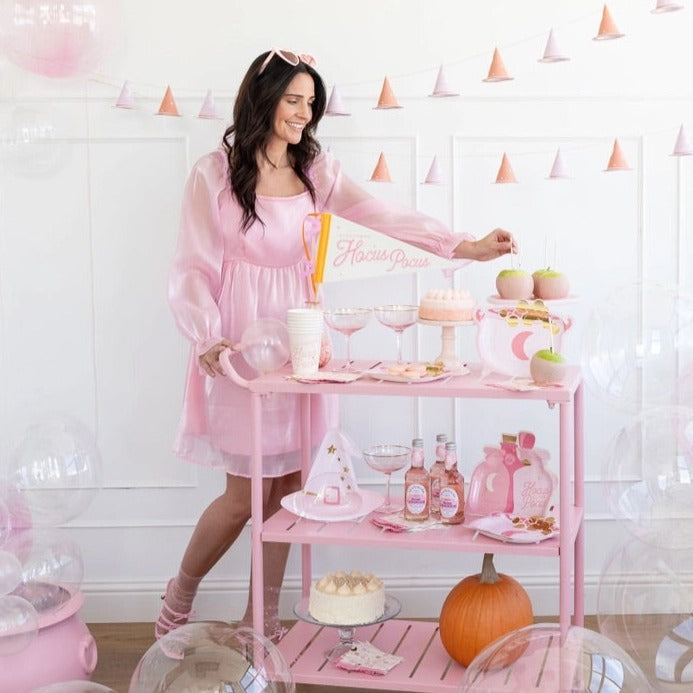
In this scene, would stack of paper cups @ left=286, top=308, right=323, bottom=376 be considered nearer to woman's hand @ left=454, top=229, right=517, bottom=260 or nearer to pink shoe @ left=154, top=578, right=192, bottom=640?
woman's hand @ left=454, top=229, right=517, bottom=260

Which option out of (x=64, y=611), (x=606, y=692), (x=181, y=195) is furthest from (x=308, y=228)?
(x=606, y=692)

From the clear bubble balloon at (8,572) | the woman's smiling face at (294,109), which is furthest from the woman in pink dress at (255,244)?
the clear bubble balloon at (8,572)

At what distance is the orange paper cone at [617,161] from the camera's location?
3.24 meters

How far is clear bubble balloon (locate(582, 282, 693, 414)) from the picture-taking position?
2812mm

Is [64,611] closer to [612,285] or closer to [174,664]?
[174,664]

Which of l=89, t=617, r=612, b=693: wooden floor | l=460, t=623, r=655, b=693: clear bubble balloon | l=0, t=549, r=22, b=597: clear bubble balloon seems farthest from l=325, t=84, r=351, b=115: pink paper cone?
l=460, t=623, r=655, b=693: clear bubble balloon

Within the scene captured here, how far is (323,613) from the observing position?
113 inches

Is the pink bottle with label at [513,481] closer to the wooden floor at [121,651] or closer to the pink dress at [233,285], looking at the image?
the pink dress at [233,285]

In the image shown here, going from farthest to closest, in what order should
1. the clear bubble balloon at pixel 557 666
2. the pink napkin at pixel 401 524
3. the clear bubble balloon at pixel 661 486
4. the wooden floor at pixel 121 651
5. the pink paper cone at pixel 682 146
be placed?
the pink paper cone at pixel 682 146 < the wooden floor at pixel 121 651 < the pink napkin at pixel 401 524 < the clear bubble balloon at pixel 661 486 < the clear bubble balloon at pixel 557 666

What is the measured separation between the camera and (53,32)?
2.73m

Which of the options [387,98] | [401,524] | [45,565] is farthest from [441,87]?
[45,565]

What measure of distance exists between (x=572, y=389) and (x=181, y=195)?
4.68 ft

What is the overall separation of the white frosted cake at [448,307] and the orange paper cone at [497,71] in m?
0.69

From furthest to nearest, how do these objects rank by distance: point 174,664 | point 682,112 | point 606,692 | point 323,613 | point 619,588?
point 682,112, point 323,613, point 619,588, point 174,664, point 606,692
